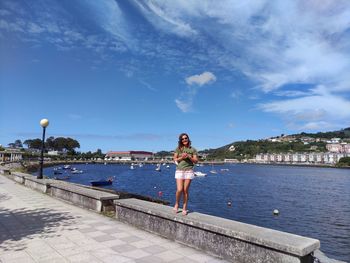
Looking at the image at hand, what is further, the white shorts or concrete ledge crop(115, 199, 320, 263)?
the white shorts

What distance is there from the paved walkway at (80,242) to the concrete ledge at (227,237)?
22cm

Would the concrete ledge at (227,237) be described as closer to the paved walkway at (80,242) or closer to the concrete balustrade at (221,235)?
the concrete balustrade at (221,235)

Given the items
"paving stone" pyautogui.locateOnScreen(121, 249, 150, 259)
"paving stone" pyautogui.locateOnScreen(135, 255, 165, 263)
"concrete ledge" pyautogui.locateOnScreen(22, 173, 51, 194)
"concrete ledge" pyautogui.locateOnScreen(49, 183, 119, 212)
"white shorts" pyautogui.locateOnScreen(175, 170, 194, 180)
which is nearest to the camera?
"paving stone" pyautogui.locateOnScreen(135, 255, 165, 263)

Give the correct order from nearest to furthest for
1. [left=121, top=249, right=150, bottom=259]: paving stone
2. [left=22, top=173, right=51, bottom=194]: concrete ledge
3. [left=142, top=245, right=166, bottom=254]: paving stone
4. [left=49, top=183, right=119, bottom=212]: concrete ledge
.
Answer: [left=121, top=249, right=150, bottom=259]: paving stone, [left=142, top=245, right=166, bottom=254]: paving stone, [left=49, top=183, right=119, bottom=212]: concrete ledge, [left=22, top=173, right=51, bottom=194]: concrete ledge

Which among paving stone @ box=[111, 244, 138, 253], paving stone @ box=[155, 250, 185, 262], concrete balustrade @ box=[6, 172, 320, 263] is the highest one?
concrete balustrade @ box=[6, 172, 320, 263]

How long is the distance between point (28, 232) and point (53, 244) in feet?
4.91

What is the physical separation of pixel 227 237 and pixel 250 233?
0.58 meters

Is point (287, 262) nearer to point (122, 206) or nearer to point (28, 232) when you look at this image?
point (122, 206)

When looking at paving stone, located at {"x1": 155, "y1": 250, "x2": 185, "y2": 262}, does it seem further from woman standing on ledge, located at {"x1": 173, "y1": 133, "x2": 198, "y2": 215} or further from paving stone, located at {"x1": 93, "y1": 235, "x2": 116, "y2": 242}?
paving stone, located at {"x1": 93, "y1": 235, "x2": 116, "y2": 242}

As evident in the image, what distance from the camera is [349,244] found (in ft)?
68.5

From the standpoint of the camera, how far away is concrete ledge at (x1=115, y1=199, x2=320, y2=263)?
190 inches

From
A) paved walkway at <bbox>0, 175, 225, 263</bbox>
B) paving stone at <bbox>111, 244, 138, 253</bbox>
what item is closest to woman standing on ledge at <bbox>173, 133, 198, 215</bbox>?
paved walkway at <bbox>0, 175, 225, 263</bbox>

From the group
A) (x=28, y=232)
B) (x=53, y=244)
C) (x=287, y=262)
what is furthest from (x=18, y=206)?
(x=287, y=262)

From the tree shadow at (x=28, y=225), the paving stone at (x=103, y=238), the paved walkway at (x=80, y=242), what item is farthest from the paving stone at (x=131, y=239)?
the tree shadow at (x=28, y=225)
